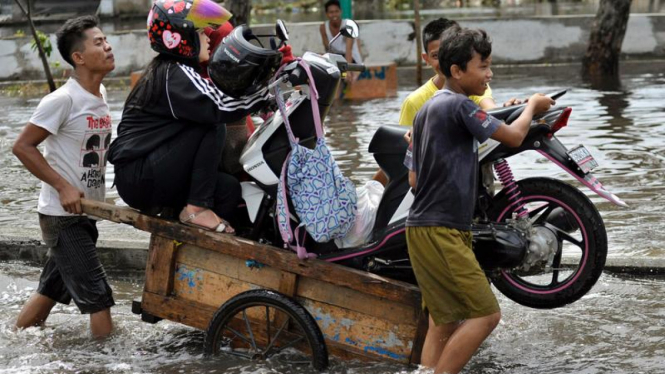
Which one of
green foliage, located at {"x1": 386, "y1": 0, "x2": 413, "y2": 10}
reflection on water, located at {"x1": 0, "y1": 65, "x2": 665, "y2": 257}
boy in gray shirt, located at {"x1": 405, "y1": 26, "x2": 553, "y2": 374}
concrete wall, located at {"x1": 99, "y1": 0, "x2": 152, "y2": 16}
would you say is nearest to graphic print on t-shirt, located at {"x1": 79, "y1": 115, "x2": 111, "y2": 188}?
boy in gray shirt, located at {"x1": 405, "y1": 26, "x2": 553, "y2": 374}

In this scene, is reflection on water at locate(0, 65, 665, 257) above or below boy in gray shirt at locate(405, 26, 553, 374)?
below

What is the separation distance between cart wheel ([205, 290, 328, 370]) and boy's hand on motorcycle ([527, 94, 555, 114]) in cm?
134

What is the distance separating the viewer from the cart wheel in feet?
15.5

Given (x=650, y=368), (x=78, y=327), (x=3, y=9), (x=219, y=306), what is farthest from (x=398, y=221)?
(x=3, y=9)

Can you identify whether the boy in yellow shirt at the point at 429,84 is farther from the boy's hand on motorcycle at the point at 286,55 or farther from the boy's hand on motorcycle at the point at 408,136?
the boy's hand on motorcycle at the point at 286,55

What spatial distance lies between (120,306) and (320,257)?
1.78 meters

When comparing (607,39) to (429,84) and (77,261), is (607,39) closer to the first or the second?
(429,84)

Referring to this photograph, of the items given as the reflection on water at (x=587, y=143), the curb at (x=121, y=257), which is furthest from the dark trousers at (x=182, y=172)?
the reflection on water at (x=587, y=143)

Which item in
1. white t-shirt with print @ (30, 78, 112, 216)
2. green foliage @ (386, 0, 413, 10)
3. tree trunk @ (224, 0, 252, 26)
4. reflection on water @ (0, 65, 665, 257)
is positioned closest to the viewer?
white t-shirt with print @ (30, 78, 112, 216)

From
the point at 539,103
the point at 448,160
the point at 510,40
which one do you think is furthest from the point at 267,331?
the point at 510,40

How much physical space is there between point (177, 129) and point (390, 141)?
980 mm

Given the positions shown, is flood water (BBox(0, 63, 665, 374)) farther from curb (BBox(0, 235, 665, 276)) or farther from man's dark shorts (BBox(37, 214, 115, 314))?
man's dark shorts (BBox(37, 214, 115, 314))

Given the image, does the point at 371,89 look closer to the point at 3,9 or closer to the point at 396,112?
the point at 396,112

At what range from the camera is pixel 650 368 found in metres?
4.77
